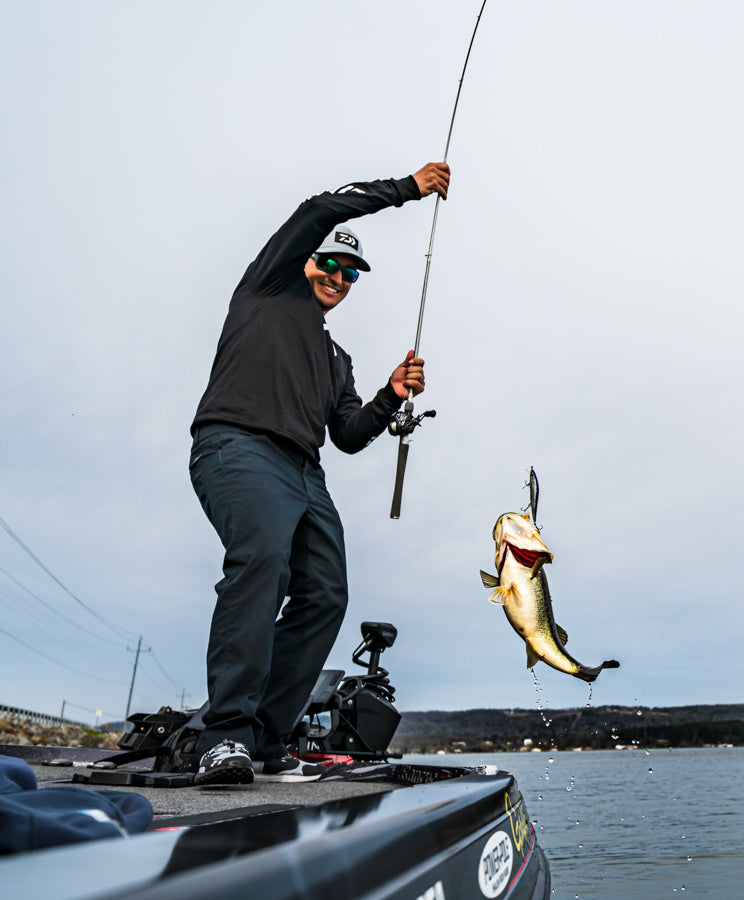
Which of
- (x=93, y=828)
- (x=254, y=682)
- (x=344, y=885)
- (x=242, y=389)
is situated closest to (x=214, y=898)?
(x=344, y=885)

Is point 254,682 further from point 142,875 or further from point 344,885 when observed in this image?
point 142,875

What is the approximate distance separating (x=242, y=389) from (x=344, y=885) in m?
2.57

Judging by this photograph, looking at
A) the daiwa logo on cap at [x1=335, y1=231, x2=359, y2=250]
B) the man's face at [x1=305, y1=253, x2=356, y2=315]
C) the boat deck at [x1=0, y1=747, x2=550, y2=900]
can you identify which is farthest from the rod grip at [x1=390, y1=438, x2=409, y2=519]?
the boat deck at [x1=0, y1=747, x2=550, y2=900]

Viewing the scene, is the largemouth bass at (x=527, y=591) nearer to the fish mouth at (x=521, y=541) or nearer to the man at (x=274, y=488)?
the fish mouth at (x=521, y=541)

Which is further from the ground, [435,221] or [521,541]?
[435,221]

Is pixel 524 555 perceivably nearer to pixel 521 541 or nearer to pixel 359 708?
pixel 521 541

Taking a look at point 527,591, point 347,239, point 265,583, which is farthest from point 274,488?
point 347,239

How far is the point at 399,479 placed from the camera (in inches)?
141

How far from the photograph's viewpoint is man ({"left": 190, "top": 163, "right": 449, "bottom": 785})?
2576 millimetres

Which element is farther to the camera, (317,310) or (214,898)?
(317,310)

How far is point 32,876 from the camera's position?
0.44 metres

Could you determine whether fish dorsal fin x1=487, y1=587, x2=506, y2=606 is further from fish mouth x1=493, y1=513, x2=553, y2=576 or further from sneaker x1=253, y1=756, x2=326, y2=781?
sneaker x1=253, y1=756, x2=326, y2=781

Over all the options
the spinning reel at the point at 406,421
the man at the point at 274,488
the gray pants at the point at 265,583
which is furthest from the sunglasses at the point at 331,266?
the gray pants at the point at 265,583

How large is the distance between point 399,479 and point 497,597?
0.79 meters
